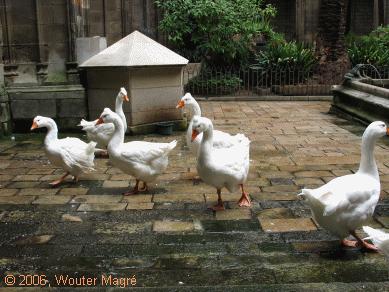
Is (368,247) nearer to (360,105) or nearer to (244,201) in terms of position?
(244,201)

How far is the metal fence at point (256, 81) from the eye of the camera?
1507 centimetres

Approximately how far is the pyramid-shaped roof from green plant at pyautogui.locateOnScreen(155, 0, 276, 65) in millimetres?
5845

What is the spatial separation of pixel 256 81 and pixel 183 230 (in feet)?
41.3

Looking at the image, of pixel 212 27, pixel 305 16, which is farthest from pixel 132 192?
pixel 305 16

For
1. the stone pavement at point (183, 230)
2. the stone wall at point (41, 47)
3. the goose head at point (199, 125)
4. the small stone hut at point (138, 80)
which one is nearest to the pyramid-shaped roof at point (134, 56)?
the small stone hut at point (138, 80)

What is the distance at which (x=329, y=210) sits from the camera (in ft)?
11.7

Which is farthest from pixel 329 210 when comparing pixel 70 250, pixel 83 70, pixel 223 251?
pixel 83 70

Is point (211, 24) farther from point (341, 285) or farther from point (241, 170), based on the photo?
point (341, 285)

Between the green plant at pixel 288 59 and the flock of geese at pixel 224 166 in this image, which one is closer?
the flock of geese at pixel 224 166

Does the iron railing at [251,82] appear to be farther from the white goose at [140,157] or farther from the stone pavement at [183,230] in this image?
the white goose at [140,157]

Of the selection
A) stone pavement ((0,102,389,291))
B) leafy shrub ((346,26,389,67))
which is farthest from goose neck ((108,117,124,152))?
leafy shrub ((346,26,389,67))

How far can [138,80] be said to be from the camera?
8586 millimetres

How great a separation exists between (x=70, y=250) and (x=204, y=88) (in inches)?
469

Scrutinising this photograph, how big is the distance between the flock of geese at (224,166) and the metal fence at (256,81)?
840cm
